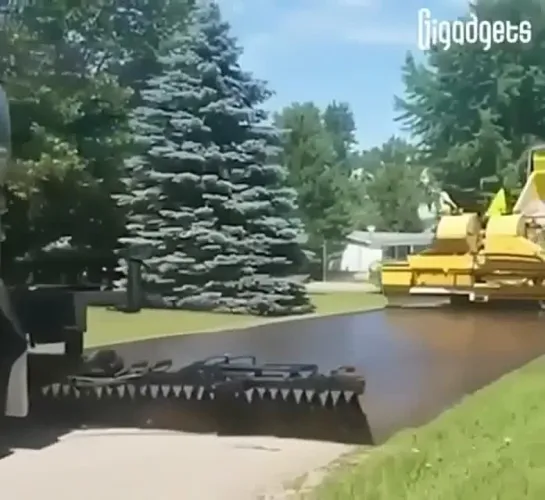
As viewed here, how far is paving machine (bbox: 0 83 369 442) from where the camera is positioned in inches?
90.4


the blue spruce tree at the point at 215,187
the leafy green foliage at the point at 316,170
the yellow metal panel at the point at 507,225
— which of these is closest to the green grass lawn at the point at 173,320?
the blue spruce tree at the point at 215,187

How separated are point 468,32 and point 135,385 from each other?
107 centimetres

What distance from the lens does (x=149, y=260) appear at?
2381 mm

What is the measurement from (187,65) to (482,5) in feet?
2.11

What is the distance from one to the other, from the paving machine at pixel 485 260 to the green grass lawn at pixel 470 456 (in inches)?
7.5

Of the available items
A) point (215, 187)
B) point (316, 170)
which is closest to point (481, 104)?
point (316, 170)

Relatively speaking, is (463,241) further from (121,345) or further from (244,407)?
(121,345)

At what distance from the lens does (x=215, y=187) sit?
233cm

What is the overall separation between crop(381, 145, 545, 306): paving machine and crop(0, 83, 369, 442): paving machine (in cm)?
24

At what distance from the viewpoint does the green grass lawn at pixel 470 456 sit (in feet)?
6.82

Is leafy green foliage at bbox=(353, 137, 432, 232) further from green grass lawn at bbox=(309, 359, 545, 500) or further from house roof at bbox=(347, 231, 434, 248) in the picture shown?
green grass lawn at bbox=(309, 359, 545, 500)

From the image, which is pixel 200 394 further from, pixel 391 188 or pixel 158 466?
pixel 391 188

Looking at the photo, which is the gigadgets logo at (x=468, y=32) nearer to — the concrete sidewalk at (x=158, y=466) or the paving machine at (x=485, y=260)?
the paving machine at (x=485, y=260)

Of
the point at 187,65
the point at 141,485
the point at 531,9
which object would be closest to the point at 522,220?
the point at 531,9
